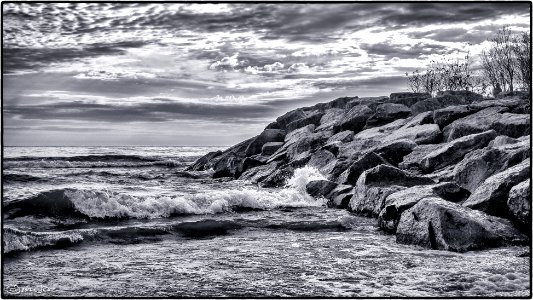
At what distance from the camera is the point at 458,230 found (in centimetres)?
962

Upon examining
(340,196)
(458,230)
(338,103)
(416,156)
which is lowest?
(340,196)

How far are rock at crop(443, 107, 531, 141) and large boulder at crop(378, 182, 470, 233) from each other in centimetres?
793

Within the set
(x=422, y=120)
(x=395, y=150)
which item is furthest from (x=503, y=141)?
(x=422, y=120)

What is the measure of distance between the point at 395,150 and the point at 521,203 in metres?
10.6

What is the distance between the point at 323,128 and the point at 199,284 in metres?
26.5

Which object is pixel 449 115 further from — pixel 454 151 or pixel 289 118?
pixel 289 118

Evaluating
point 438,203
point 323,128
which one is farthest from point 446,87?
point 438,203

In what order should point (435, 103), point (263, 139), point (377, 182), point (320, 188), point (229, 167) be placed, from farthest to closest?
point (263, 139), point (435, 103), point (229, 167), point (320, 188), point (377, 182)

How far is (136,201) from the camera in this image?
652 inches

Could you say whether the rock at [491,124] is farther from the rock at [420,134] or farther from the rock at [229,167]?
the rock at [229,167]

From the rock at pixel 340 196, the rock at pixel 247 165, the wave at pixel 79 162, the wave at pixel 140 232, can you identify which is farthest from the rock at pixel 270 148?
the wave at pixel 140 232

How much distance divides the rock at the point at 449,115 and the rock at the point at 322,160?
5.08 metres

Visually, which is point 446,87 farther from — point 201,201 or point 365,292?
point 365,292

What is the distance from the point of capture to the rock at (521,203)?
982 centimetres
